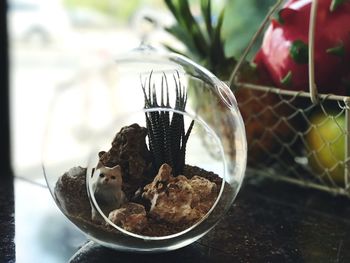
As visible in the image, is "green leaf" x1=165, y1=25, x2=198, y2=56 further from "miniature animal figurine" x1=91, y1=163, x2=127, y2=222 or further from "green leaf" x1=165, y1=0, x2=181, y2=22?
"miniature animal figurine" x1=91, y1=163, x2=127, y2=222

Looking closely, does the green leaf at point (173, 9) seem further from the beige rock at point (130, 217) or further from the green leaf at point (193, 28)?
the beige rock at point (130, 217)

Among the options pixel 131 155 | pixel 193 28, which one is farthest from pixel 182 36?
pixel 131 155

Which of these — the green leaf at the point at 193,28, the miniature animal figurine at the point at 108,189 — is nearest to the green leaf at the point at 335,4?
the green leaf at the point at 193,28

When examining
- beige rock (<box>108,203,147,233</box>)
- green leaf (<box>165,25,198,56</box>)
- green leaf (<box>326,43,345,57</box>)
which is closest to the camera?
beige rock (<box>108,203,147,233</box>)

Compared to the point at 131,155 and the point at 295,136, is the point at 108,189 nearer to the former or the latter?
the point at 131,155

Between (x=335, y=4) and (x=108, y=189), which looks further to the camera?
(x=335, y=4)

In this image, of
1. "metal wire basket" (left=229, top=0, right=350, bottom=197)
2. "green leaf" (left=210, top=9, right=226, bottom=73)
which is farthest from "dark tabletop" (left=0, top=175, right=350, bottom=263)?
"green leaf" (left=210, top=9, right=226, bottom=73)

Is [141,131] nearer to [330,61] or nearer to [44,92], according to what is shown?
[330,61]
